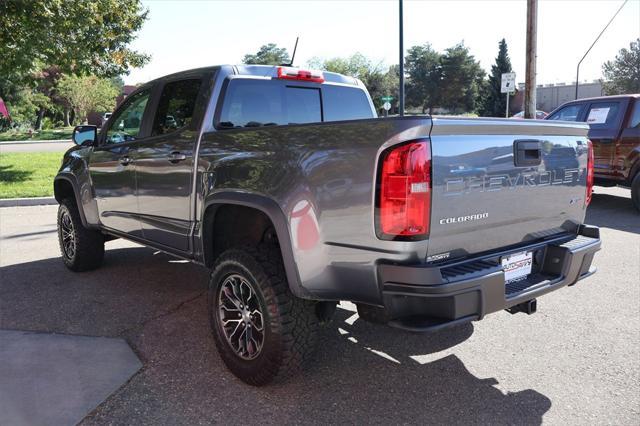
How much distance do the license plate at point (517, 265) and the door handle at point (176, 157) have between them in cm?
224

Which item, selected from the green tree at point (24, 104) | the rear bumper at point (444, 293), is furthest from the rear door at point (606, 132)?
the green tree at point (24, 104)

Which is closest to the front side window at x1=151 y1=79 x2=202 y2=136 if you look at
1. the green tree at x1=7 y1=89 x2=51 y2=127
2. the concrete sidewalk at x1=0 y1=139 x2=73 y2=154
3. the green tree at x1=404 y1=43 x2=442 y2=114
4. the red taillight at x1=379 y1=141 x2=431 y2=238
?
the red taillight at x1=379 y1=141 x2=431 y2=238

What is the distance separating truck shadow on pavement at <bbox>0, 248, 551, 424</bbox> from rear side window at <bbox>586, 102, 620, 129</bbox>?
6.75 meters

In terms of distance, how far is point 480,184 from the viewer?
2.70 metres

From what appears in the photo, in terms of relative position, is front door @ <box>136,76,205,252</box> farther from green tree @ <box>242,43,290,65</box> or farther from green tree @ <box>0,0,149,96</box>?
green tree @ <box>242,43,290,65</box>

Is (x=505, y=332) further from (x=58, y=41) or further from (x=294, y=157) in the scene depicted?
(x=58, y=41)

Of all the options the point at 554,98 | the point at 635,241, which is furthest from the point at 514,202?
the point at 554,98

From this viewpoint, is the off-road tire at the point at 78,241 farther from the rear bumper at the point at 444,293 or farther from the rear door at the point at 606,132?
the rear door at the point at 606,132

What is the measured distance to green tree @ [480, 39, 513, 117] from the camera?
180 feet

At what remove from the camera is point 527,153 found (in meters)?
2.96

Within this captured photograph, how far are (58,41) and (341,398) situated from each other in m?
12.5

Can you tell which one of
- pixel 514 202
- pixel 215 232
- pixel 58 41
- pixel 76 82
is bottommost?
pixel 215 232

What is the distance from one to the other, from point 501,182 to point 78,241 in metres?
4.35

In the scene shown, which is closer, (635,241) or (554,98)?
(635,241)
